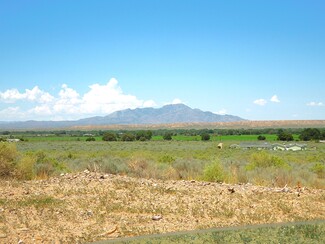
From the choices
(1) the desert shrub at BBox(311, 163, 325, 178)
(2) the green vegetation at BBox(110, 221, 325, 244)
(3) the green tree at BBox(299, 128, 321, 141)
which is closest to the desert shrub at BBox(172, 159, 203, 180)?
(1) the desert shrub at BBox(311, 163, 325, 178)

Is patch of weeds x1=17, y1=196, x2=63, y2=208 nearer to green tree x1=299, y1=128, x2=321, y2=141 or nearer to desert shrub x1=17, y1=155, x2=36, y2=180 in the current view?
desert shrub x1=17, y1=155, x2=36, y2=180

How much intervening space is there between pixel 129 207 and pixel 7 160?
9122mm

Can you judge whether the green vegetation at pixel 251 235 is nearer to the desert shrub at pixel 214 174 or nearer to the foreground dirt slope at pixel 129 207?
the foreground dirt slope at pixel 129 207

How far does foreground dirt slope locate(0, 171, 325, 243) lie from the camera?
13117 mm

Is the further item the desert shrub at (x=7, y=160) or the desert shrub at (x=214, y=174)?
the desert shrub at (x=214, y=174)

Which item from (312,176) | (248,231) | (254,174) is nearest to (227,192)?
(248,231)

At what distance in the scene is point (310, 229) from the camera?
43.3 ft

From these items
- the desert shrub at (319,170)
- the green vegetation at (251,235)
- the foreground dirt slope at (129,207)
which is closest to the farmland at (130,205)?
the foreground dirt slope at (129,207)

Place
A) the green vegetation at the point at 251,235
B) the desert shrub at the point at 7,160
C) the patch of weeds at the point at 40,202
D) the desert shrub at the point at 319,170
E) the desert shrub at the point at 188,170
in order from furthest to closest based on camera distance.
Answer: the desert shrub at the point at 319,170 → the desert shrub at the point at 188,170 → the desert shrub at the point at 7,160 → the patch of weeds at the point at 40,202 → the green vegetation at the point at 251,235

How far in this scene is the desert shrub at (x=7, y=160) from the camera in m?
21.0

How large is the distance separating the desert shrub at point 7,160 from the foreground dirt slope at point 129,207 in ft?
8.73

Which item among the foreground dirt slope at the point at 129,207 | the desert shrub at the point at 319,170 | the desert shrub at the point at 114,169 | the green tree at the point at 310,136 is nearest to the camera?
the foreground dirt slope at the point at 129,207

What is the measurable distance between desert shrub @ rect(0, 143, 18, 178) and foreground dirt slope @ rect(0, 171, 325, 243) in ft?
8.73

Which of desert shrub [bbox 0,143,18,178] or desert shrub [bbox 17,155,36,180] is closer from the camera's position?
desert shrub [bbox 0,143,18,178]
